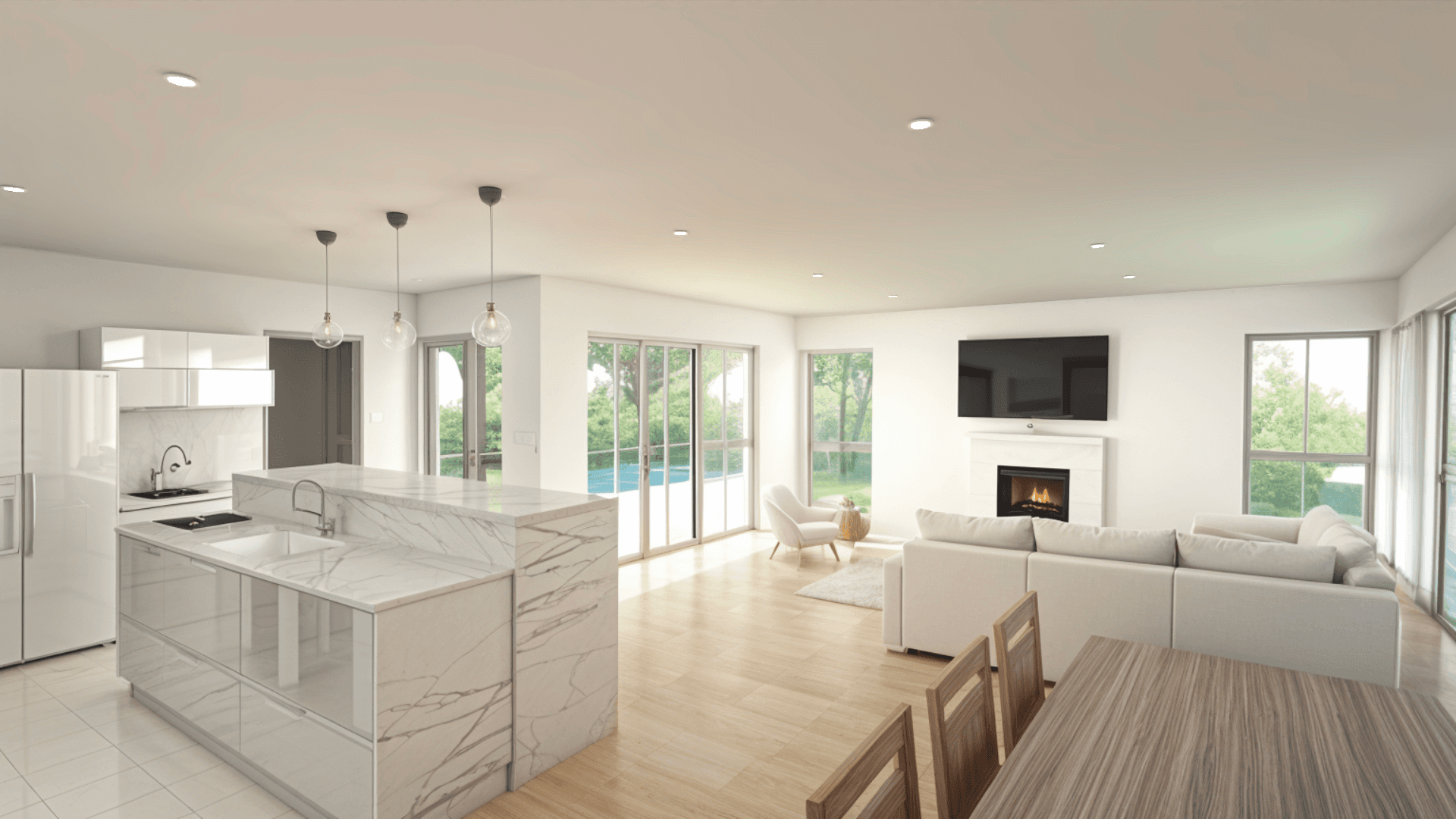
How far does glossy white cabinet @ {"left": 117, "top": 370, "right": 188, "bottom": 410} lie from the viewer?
189 inches

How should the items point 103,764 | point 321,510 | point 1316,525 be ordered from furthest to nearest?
point 1316,525 → point 321,510 → point 103,764

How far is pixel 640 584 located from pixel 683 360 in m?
2.39

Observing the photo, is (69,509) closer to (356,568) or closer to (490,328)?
(356,568)

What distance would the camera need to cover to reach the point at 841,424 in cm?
872

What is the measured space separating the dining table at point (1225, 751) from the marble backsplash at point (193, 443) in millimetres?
5965

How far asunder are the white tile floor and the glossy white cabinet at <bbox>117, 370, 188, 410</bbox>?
5.81 ft

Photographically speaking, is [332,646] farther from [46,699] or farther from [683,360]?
[683,360]

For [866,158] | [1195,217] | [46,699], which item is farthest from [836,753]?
[46,699]

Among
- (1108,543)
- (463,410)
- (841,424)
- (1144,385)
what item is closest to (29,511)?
(463,410)

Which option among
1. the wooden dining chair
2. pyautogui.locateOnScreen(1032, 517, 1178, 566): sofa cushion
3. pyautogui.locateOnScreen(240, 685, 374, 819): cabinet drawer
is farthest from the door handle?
pyautogui.locateOnScreen(1032, 517, 1178, 566): sofa cushion

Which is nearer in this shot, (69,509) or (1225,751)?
(1225,751)

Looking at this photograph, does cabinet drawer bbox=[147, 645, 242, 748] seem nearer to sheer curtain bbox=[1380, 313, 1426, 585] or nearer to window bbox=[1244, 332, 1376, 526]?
sheer curtain bbox=[1380, 313, 1426, 585]

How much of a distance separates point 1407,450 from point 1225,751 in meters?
5.16

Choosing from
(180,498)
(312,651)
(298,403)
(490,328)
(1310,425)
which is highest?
(490,328)
